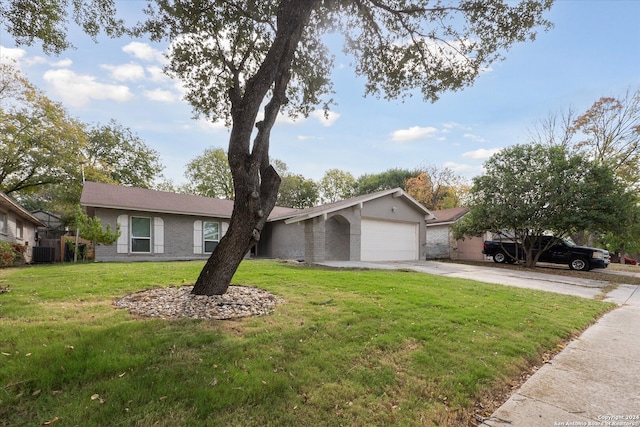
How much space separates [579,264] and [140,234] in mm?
21308

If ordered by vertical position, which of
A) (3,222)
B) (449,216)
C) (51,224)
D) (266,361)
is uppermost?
(449,216)

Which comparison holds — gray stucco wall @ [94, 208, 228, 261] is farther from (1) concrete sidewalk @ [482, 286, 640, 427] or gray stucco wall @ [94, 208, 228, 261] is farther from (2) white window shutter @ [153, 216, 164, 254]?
(1) concrete sidewalk @ [482, 286, 640, 427]

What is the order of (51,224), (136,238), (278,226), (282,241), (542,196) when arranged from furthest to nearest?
(51,224) < (278,226) < (282,241) < (136,238) < (542,196)

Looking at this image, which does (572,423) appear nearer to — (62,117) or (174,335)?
(174,335)

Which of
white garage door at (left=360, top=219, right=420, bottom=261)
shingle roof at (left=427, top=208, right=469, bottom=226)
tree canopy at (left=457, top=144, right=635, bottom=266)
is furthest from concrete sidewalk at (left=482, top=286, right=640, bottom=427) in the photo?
shingle roof at (left=427, top=208, right=469, bottom=226)

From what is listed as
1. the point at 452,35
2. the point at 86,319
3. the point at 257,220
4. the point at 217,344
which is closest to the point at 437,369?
the point at 217,344

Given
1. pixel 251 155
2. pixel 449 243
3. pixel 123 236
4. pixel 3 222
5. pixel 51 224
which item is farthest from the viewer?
pixel 51 224

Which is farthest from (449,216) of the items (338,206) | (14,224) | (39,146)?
(39,146)

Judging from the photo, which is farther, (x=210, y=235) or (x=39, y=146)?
(x=39, y=146)

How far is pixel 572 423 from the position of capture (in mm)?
2531

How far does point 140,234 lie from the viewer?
588 inches

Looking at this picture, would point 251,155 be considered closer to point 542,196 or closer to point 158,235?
point 158,235

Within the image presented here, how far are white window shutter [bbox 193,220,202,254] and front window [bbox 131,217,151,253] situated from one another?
6.93 feet

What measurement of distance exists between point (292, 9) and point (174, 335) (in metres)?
5.42
